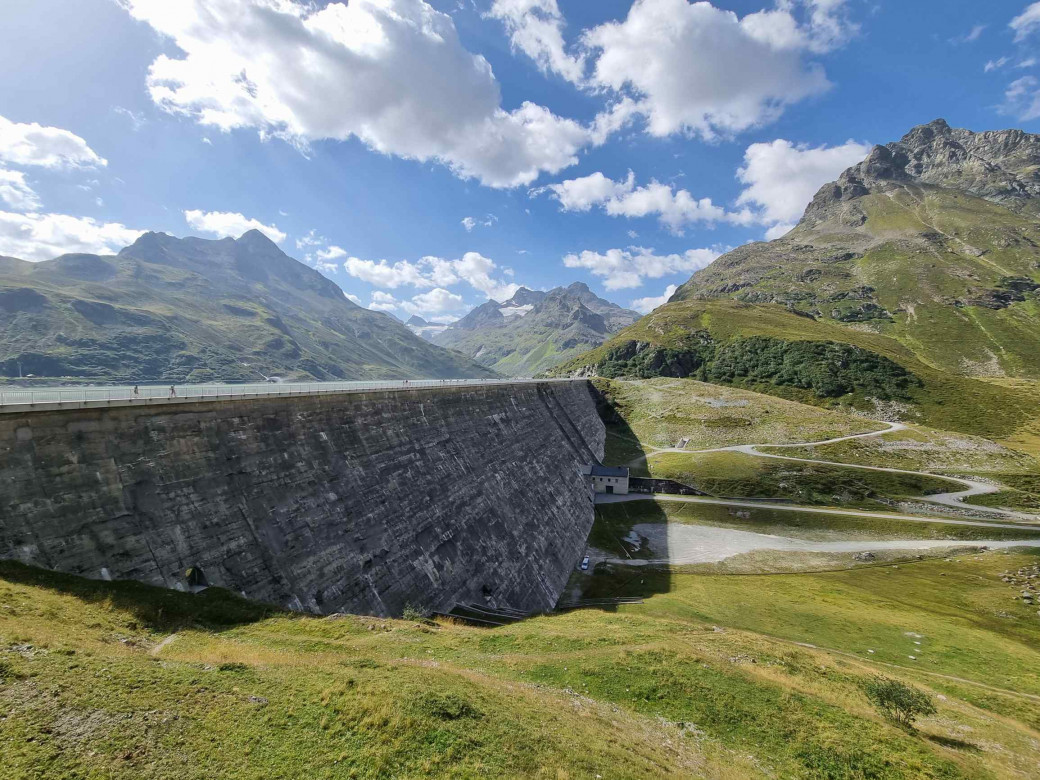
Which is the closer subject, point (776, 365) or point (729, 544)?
point (729, 544)

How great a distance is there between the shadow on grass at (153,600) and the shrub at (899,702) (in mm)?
30287

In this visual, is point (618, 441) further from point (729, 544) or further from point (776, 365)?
point (776, 365)

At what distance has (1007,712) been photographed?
25.0 metres

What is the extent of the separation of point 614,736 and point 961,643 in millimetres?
40879

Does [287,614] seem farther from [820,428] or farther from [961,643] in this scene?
[820,428]

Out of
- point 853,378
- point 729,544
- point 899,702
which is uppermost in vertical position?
point 853,378

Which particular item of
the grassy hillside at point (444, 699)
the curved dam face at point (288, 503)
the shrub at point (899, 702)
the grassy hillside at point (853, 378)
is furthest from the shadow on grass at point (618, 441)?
the shrub at point (899, 702)

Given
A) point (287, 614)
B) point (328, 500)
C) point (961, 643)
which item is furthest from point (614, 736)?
point (961, 643)

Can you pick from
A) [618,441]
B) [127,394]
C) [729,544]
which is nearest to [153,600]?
[127,394]

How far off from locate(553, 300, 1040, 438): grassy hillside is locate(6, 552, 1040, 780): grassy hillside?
123027 millimetres

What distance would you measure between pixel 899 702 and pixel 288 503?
3399 cm

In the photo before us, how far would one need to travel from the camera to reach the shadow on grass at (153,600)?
15.5 meters

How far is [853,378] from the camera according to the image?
5571 inches

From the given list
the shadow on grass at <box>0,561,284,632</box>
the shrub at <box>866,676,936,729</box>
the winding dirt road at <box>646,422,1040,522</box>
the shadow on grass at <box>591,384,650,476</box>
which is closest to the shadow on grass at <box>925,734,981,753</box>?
the shrub at <box>866,676,936,729</box>
